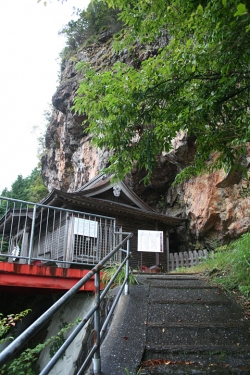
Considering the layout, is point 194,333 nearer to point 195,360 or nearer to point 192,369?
point 195,360

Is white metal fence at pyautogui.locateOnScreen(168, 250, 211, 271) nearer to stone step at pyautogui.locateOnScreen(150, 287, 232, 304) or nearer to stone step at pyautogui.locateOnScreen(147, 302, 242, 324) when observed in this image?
stone step at pyautogui.locateOnScreen(150, 287, 232, 304)

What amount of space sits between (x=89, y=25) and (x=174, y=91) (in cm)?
2135

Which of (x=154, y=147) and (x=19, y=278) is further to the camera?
(x=19, y=278)

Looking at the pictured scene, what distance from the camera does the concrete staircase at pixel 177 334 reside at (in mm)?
2971

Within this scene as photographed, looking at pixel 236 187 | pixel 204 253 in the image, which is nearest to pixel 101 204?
pixel 204 253

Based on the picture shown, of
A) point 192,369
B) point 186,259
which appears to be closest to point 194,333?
point 192,369

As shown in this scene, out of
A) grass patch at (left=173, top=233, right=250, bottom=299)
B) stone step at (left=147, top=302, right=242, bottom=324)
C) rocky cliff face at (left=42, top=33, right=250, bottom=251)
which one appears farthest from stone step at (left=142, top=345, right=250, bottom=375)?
rocky cliff face at (left=42, top=33, right=250, bottom=251)

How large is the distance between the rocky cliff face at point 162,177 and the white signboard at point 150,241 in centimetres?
328

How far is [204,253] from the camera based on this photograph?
12406 millimetres

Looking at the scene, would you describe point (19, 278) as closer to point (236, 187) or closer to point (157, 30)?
point (157, 30)

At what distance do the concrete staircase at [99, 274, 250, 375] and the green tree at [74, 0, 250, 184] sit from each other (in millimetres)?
2113

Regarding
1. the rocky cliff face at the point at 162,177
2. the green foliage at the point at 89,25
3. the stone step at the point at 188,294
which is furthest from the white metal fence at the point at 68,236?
the green foliage at the point at 89,25

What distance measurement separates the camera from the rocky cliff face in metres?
12.6

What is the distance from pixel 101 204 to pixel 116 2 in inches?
302
